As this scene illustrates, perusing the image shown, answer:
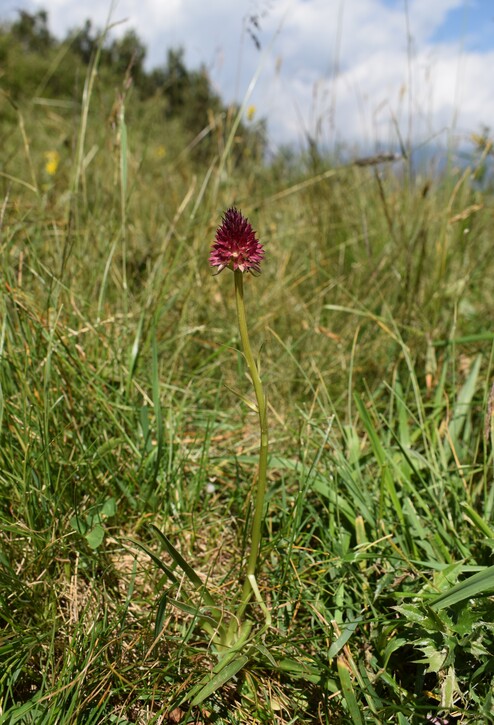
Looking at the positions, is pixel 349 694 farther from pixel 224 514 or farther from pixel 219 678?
pixel 224 514

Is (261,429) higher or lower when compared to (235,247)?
lower

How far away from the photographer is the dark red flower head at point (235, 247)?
82 centimetres

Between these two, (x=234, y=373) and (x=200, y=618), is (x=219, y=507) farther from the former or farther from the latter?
(x=234, y=373)

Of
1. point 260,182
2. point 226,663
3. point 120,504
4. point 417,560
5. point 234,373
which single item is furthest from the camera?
point 260,182

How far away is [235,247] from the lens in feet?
2.70

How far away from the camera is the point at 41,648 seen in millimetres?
961

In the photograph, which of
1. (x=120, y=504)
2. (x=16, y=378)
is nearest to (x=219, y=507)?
(x=120, y=504)

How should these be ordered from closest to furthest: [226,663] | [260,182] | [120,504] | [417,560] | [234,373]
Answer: [226,663], [417,560], [120,504], [234,373], [260,182]

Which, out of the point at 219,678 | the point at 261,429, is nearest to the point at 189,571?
the point at 219,678

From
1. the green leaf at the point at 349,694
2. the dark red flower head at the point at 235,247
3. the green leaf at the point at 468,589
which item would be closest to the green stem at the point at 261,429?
the dark red flower head at the point at 235,247

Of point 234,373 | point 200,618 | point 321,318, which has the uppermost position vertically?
point 321,318

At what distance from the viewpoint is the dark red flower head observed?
82 centimetres

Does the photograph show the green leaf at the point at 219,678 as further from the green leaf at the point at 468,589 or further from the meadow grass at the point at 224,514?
the green leaf at the point at 468,589

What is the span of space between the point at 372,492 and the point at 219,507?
0.35 m
